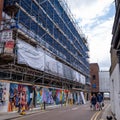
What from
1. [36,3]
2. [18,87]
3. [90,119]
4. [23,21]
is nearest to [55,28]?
[36,3]

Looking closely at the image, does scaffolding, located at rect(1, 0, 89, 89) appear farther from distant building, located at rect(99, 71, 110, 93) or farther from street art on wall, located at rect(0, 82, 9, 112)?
distant building, located at rect(99, 71, 110, 93)

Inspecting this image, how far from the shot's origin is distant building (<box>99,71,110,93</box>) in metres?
81.7

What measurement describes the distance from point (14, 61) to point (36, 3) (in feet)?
35.2

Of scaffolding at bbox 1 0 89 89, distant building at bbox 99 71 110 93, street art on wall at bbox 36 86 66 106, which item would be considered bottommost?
street art on wall at bbox 36 86 66 106

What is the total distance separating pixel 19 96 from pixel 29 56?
4714 millimetres

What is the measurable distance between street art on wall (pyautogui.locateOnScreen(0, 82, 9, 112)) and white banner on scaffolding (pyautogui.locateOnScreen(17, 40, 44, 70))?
3324 millimetres

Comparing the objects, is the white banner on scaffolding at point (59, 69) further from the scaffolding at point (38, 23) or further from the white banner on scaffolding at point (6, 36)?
the white banner on scaffolding at point (6, 36)

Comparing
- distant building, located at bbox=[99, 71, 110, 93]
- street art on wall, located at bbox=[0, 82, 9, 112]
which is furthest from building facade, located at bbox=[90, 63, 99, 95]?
street art on wall, located at bbox=[0, 82, 9, 112]

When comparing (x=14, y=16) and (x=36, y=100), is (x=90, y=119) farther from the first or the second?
(x=14, y=16)

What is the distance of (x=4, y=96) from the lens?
62.7 feet

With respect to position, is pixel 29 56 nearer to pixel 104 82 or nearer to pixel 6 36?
pixel 6 36

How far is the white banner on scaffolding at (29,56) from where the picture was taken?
21.9 meters

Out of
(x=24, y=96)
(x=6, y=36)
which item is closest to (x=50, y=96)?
(x=24, y=96)

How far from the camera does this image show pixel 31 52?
2452cm
